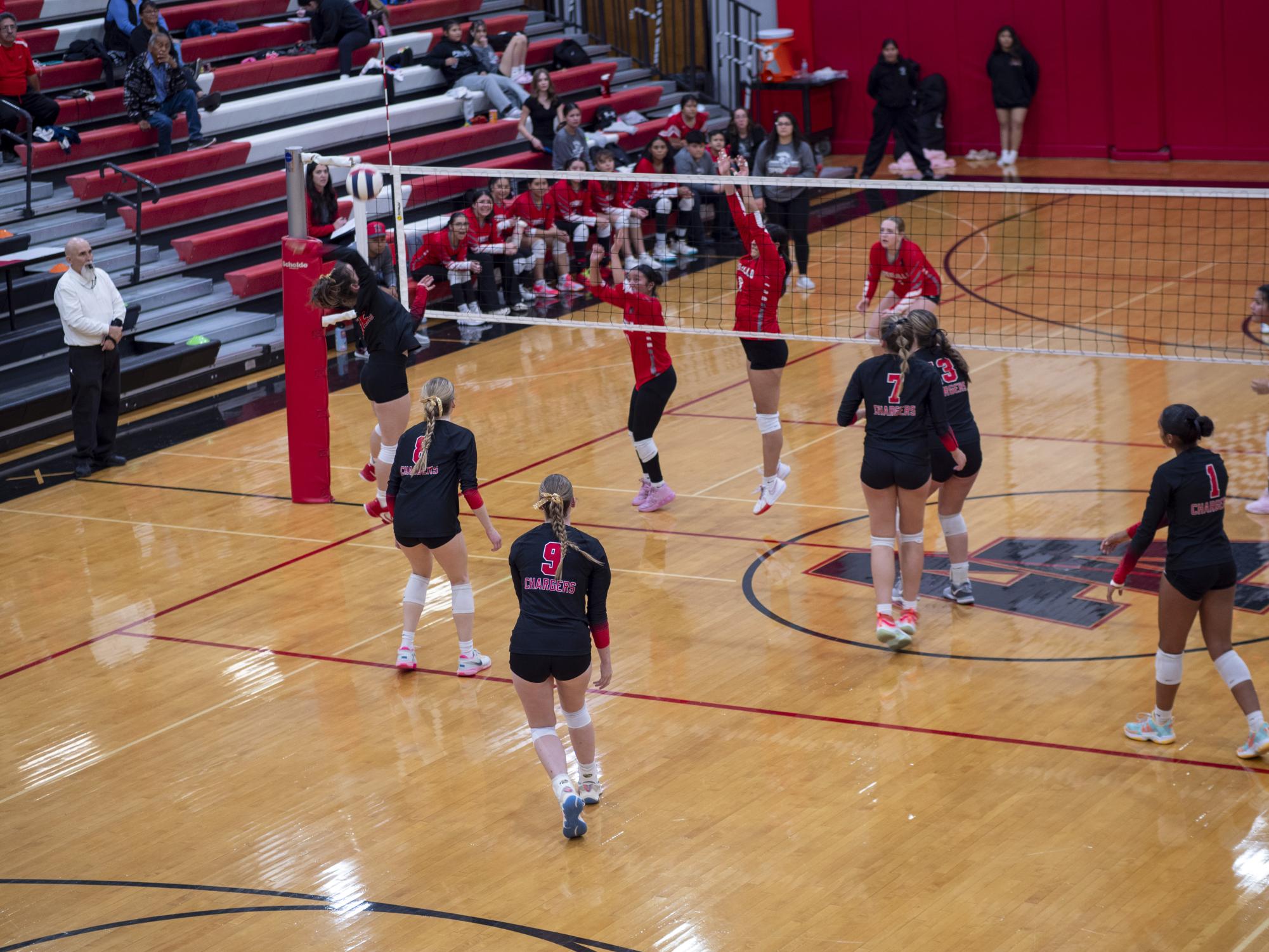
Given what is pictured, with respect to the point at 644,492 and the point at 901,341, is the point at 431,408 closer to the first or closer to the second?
the point at 901,341

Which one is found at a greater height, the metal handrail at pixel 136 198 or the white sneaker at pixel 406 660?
the metal handrail at pixel 136 198

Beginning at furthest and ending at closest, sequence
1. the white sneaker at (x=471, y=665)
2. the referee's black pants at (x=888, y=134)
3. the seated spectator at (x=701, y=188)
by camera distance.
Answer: the referee's black pants at (x=888, y=134), the seated spectator at (x=701, y=188), the white sneaker at (x=471, y=665)

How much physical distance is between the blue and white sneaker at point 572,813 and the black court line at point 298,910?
67cm

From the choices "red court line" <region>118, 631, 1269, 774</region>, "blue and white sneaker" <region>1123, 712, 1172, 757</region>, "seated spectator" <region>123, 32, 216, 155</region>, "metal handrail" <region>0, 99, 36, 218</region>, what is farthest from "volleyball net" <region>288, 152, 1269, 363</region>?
"blue and white sneaker" <region>1123, 712, 1172, 757</region>

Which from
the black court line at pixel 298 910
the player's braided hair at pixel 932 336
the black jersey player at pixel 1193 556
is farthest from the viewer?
the player's braided hair at pixel 932 336

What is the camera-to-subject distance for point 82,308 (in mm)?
12648

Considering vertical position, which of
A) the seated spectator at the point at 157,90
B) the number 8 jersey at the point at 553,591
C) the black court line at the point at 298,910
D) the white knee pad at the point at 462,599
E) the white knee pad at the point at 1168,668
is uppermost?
the seated spectator at the point at 157,90

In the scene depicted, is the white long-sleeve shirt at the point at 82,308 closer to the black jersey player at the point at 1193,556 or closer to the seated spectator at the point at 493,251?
the seated spectator at the point at 493,251

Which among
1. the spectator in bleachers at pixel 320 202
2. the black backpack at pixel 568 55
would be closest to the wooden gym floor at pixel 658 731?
the spectator in bleachers at pixel 320 202

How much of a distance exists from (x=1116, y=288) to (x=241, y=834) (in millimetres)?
12021

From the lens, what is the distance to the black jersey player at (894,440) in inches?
332

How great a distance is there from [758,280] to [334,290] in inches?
116

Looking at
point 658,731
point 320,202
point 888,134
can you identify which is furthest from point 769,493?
point 888,134

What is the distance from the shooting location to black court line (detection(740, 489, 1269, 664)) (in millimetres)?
8500
